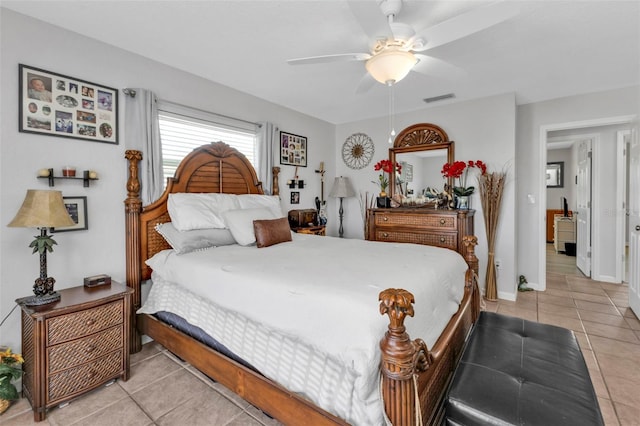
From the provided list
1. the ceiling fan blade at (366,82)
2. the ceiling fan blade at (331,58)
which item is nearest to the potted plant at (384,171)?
the ceiling fan blade at (366,82)

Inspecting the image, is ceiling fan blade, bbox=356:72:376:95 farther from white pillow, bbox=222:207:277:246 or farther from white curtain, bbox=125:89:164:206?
white curtain, bbox=125:89:164:206

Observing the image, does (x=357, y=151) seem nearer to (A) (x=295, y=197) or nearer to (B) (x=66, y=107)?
(A) (x=295, y=197)

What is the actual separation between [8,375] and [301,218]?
2983 millimetres

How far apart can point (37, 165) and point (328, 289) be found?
7.24ft

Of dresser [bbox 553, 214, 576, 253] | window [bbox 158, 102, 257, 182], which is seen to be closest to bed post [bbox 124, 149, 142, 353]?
window [bbox 158, 102, 257, 182]

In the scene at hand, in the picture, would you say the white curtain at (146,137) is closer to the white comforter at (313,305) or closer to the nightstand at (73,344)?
the white comforter at (313,305)

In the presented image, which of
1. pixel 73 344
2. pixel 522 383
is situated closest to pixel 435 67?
pixel 522 383

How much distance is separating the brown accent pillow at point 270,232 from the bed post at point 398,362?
1.69 meters

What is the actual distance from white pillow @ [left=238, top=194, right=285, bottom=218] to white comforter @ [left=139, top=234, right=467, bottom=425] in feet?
2.58

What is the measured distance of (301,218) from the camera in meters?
4.12

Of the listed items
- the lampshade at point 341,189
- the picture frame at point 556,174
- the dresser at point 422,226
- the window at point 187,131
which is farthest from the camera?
the picture frame at point 556,174

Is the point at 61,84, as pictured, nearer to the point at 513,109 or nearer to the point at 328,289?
the point at 328,289

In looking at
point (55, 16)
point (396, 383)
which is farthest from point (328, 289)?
point (55, 16)

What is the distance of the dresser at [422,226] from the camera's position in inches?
137
